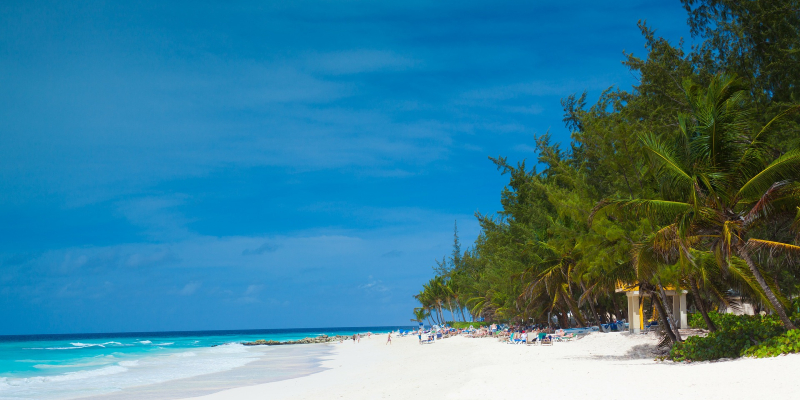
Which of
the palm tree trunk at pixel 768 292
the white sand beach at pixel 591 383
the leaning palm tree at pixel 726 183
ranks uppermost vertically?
the leaning palm tree at pixel 726 183

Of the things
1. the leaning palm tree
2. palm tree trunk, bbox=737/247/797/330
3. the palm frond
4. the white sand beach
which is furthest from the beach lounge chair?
the palm frond

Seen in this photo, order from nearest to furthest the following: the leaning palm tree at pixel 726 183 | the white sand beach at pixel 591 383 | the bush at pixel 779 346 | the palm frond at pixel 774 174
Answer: the white sand beach at pixel 591 383
the bush at pixel 779 346
the palm frond at pixel 774 174
the leaning palm tree at pixel 726 183

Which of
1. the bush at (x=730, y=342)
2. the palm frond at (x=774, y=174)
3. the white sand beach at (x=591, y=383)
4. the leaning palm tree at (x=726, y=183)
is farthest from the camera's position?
the bush at (x=730, y=342)

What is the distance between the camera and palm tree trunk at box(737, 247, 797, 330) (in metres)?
11.0

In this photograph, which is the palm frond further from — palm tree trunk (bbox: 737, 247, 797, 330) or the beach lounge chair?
the beach lounge chair

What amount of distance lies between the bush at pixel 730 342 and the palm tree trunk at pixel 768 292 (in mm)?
334

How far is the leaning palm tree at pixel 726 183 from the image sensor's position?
35.9ft

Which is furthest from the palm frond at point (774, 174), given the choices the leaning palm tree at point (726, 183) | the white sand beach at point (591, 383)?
the white sand beach at point (591, 383)

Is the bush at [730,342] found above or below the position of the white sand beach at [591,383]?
above

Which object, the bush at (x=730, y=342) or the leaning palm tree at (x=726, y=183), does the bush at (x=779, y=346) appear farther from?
the leaning palm tree at (x=726, y=183)

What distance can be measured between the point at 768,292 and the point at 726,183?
2.33 metres

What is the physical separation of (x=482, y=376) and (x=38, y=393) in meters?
16.1

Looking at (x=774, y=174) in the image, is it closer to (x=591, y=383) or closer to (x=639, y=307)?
(x=591, y=383)

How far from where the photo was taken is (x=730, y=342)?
11789 millimetres
